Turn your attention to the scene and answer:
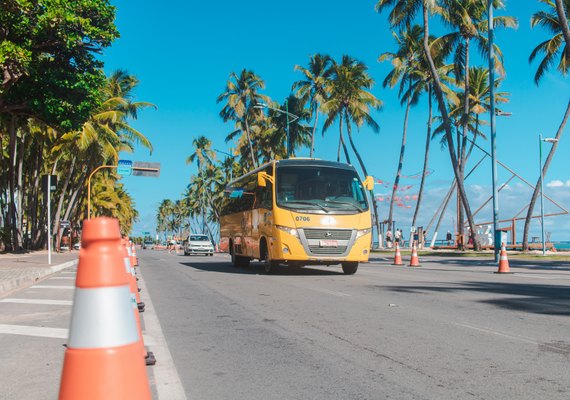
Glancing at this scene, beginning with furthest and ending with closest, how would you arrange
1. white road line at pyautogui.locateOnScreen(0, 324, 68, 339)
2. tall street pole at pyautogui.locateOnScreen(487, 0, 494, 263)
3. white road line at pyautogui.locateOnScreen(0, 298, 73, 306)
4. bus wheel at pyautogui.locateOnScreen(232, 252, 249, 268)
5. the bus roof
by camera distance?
1. tall street pole at pyautogui.locateOnScreen(487, 0, 494, 263)
2. bus wheel at pyautogui.locateOnScreen(232, 252, 249, 268)
3. the bus roof
4. white road line at pyautogui.locateOnScreen(0, 298, 73, 306)
5. white road line at pyautogui.locateOnScreen(0, 324, 68, 339)

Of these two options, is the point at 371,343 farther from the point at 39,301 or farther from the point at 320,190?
the point at 320,190

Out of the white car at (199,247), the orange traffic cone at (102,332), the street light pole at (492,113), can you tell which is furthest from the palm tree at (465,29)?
the orange traffic cone at (102,332)

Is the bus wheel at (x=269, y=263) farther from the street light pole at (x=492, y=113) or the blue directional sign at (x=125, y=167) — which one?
the blue directional sign at (x=125, y=167)

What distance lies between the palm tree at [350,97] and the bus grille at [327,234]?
31260mm

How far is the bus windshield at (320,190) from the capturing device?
50.4 ft

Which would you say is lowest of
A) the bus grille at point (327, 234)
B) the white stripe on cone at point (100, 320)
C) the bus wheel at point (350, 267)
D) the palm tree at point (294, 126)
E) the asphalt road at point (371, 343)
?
the asphalt road at point (371, 343)

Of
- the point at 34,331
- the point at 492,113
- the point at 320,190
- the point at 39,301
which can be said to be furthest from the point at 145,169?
the point at 34,331

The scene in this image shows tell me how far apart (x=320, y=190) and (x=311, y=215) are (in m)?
0.95

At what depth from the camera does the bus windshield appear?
15.4 meters

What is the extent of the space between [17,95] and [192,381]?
60.8 feet

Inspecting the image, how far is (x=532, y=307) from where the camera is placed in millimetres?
8711

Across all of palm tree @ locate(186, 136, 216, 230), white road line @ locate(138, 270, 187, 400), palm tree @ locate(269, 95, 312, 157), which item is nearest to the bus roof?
white road line @ locate(138, 270, 187, 400)

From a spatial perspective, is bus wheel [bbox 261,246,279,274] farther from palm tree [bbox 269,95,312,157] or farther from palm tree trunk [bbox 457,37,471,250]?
palm tree [bbox 269,95,312,157]

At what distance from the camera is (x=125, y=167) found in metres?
34.1
